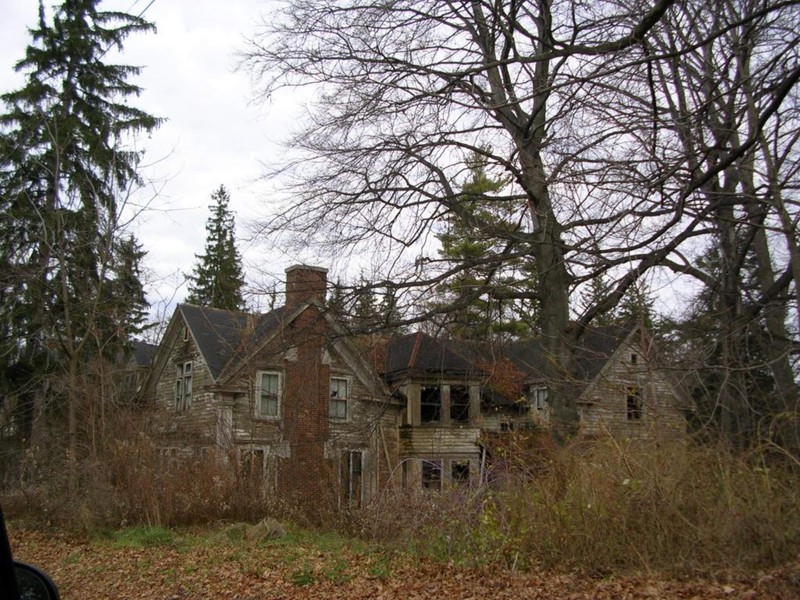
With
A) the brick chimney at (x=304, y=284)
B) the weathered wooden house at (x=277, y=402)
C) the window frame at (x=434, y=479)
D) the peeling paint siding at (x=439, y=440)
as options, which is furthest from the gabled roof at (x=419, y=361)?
the window frame at (x=434, y=479)

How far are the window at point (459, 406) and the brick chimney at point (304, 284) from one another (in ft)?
46.8

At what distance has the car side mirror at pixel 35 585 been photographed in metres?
2.92

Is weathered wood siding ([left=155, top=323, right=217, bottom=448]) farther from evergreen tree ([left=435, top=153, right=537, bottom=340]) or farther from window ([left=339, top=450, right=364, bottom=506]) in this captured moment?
evergreen tree ([left=435, top=153, right=537, bottom=340])

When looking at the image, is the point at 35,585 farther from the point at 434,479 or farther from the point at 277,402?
the point at 277,402

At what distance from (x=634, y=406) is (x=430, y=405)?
1930 cm

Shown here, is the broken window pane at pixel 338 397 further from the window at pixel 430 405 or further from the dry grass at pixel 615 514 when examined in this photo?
the dry grass at pixel 615 514

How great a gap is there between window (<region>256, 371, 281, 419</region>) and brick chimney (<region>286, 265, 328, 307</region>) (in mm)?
8932

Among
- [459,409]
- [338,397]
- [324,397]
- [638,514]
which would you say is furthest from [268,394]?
[638,514]

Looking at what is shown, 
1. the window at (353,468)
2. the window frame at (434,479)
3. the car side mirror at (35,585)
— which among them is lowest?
the window at (353,468)

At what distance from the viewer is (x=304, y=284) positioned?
14.4 metres

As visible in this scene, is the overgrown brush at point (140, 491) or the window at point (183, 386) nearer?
the overgrown brush at point (140, 491)

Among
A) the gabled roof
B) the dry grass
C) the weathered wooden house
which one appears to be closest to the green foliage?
the weathered wooden house

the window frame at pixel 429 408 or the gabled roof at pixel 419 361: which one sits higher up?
the gabled roof at pixel 419 361

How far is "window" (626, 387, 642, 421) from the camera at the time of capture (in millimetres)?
8898
